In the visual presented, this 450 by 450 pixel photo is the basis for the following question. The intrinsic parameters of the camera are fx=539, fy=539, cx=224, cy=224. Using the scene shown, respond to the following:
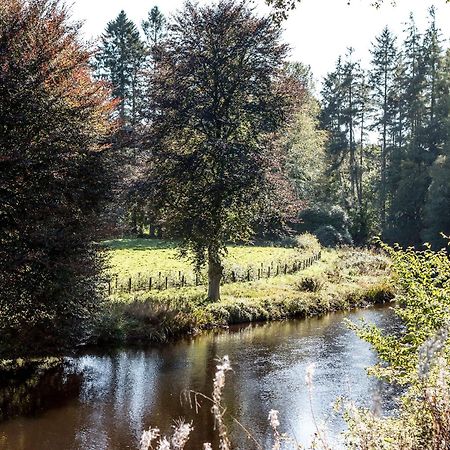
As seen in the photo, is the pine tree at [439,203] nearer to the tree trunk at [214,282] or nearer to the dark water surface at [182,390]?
the tree trunk at [214,282]

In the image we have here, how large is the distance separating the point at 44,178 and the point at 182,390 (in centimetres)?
575

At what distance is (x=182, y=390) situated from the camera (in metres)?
12.3

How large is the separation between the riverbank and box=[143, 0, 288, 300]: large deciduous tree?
1362 mm

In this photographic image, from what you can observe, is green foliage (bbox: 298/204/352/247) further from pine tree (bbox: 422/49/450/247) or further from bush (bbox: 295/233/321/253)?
pine tree (bbox: 422/49/450/247)

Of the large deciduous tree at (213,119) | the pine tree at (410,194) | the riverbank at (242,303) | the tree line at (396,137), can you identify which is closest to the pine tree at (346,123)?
the tree line at (396,137)

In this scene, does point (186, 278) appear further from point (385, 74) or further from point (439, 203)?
point (385, 74)

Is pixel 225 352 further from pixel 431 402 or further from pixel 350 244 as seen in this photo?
pixel 350 244

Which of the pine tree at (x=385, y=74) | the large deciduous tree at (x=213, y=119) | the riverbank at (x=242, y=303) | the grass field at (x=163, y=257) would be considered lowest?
the riverbank at (x=242, y=303)

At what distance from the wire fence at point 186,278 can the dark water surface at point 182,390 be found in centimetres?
420

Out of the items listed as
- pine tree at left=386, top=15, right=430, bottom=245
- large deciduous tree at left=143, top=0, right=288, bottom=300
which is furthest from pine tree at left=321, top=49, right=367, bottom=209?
large deciduous tree at left=143, top=0, right=288, bottom=300

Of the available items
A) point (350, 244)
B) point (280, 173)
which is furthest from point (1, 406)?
point (350, 244)

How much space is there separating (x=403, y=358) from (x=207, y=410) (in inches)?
216

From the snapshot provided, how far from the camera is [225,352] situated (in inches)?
617

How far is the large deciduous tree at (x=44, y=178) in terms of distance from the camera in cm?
1158
